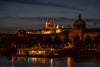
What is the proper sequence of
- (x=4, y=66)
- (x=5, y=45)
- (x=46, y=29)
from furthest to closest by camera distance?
1. (x=46, y=29)
2. (x=5, y=45)
3. (x=4, y=66)

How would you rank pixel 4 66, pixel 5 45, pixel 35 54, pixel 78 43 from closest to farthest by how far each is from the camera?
1. pixel 4 66
2. pixel 35 54
3. pixel 78 43
4. pixel 5 45

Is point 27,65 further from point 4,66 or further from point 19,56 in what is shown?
point 19,56

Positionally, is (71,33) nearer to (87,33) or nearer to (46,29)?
(87,33)

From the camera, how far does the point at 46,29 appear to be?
191750 millimetres

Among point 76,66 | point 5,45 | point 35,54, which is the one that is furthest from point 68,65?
point 5,45

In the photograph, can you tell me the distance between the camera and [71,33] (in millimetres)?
127875

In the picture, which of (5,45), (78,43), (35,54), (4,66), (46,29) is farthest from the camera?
(46,29)

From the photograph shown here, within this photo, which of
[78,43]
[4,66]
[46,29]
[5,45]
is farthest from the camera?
[46,29]

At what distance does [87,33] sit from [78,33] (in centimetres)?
358

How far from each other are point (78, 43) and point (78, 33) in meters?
29.2

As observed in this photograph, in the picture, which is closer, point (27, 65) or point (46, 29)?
point (27, 65)

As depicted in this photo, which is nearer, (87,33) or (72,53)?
(72,53)

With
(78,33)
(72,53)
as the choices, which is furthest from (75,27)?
(72,53)

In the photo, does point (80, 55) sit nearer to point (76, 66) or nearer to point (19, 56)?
point (19, 56)
